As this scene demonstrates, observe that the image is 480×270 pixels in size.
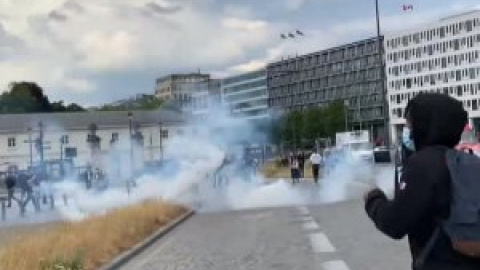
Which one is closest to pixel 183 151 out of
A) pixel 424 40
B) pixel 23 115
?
pixel 23 115

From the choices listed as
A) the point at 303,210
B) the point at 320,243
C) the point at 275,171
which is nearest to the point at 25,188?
the point at 303,210

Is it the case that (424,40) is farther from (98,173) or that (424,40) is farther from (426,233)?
(426,233)

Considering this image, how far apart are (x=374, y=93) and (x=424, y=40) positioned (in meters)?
17.6

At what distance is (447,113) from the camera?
14.1ft

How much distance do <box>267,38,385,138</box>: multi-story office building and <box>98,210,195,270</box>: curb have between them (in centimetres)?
15164

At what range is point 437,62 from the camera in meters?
170

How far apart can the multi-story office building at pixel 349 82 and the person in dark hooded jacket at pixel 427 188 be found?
17160cm

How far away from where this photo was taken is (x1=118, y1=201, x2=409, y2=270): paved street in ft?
47.5

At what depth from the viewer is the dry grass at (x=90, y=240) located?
46.1ft

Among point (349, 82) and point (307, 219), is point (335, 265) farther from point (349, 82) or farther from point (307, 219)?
point (349, 82)

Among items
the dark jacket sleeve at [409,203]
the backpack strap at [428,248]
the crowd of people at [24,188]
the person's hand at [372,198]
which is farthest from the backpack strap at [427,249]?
the crowd of people at [24,188]

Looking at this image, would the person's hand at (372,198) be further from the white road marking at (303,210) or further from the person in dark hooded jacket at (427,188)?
the white road marking at (303,210)

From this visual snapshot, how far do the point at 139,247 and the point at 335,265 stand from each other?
6094mm

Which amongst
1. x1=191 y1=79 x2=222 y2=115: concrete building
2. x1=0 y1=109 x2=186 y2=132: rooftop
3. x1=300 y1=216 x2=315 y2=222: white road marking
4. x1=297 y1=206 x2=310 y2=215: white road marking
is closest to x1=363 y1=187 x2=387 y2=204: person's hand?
x1=300 y1=216 x2=315 y2=222: white road marking
